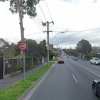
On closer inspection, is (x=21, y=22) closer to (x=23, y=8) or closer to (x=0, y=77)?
(x=23, y=8)

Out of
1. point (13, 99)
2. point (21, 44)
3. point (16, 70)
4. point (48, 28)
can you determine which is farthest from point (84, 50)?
point (13, 99)

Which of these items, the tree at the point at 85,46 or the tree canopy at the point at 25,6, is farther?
the tree at the point at 85,46

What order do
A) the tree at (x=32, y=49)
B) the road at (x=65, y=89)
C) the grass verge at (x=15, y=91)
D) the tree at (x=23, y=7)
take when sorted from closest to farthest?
1. the grass verge at (x=15, y=91)
2. the road at (x=65, y=89)
3. the tree at (x=23, y=7)
4. the tree at (x=32, y=49)

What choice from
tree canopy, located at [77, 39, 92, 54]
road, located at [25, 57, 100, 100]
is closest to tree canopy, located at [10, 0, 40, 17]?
road, located at [25, 57, 100, 100]

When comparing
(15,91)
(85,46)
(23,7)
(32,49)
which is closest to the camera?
(15,91)

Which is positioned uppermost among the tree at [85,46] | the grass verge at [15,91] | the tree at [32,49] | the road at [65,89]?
the tree at [85,46]

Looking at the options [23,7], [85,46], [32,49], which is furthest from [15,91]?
[85,46]

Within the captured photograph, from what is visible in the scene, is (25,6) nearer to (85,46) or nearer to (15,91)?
(15,91)

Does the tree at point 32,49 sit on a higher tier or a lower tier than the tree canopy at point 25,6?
lower

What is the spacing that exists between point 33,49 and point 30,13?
16483mm

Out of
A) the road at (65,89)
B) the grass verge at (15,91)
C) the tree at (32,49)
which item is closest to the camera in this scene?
the grass verge at (15,91)

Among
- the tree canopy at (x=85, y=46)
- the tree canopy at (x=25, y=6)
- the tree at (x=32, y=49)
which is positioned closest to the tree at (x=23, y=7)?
the tree canopy at (x=25, y=6)

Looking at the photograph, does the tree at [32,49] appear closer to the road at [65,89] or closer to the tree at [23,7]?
the tree at [23,7]

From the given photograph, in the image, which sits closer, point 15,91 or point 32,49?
point 15,91
